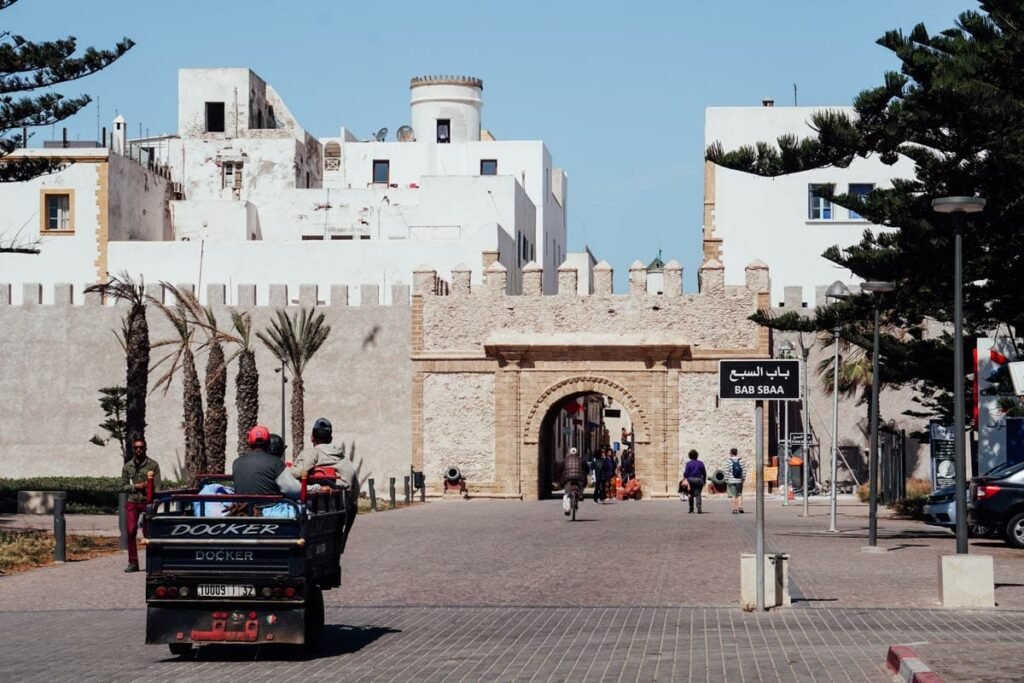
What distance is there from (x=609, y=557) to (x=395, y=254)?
3453 centimetres

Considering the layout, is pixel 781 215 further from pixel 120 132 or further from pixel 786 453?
pixel 120 132

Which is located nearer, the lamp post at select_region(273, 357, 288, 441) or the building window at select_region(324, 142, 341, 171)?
the lamp post at select_region(273, 357, 288, 441)

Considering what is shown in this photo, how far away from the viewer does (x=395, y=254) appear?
56.1 m

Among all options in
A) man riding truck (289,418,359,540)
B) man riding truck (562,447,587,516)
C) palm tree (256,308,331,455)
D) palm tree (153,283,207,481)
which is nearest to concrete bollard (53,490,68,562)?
man riding truck (289,418,359,540)

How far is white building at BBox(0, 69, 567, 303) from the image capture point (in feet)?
185

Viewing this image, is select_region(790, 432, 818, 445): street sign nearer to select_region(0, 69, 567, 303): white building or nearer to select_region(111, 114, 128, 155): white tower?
select_region(0, 69, 567, 303): white building

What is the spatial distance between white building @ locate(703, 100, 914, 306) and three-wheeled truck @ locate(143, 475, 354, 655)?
1728 inches

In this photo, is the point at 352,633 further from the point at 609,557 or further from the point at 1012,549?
the point at 1012,549

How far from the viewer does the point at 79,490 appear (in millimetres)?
38875

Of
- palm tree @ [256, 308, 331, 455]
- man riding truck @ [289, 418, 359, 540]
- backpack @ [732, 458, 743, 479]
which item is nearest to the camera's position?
man riding truck @ [289, 418, 359, 540]

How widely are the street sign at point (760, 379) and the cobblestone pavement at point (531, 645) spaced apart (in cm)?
190

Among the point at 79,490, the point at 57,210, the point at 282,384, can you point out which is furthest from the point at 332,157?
the point at 79,490

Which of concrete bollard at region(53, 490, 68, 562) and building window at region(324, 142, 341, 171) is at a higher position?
building window at region(324, 142, 341, 171)

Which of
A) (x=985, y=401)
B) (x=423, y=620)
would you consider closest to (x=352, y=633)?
(x=423, y=620)
